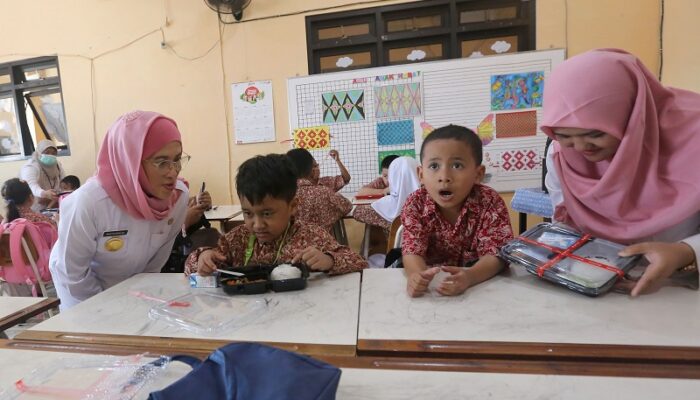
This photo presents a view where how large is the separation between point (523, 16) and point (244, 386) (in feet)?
14.0

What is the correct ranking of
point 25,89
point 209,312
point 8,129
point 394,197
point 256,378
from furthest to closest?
point 8,129, point 25,89, point 394,197, point 209,312, point 256,378

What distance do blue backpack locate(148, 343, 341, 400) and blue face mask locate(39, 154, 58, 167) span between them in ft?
17.1

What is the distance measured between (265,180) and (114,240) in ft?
2.19

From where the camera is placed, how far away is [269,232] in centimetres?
135

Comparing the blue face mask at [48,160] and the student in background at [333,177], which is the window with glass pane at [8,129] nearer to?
the blue face mask at [48,160]

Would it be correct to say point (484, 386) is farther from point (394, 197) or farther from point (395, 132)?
point (395, 132)

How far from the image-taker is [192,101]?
14.7 feet

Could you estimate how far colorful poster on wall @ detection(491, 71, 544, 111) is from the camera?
3803mm

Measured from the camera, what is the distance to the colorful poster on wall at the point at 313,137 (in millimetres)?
4266

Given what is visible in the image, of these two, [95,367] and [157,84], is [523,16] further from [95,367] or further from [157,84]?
[95,367]

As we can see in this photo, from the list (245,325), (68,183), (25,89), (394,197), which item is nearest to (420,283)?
(245,325)

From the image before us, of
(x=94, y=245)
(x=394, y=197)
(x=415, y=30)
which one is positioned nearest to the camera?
(x=94, y=245)

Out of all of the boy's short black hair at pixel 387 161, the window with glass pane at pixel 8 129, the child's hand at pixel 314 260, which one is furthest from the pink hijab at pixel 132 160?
the window with glass pane at pixel 8 129

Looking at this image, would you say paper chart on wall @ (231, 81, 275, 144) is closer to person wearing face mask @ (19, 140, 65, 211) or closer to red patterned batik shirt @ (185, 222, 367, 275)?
person wearing face mask @ (19, 140, 65, 211)
